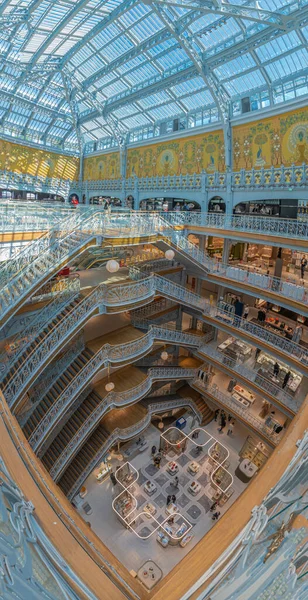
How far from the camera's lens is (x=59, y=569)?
1.81 m

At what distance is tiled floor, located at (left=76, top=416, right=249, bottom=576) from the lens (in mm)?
12266

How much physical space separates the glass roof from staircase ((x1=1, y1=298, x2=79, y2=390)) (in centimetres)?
1319

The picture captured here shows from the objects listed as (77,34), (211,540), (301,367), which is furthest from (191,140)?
(211,540)

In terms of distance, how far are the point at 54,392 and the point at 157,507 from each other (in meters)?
7.34

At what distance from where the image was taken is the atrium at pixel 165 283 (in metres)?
12.3

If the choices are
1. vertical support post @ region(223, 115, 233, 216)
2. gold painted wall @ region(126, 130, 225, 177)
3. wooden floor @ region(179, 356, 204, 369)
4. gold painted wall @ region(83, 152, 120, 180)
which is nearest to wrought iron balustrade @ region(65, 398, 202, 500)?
wooden floor @ region(179, 356, 204, 369)

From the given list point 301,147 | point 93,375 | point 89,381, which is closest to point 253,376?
point 93,375

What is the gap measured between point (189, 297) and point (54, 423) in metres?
9.60

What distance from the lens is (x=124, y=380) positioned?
55.2ft

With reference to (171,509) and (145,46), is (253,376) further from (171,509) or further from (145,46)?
(145,46)

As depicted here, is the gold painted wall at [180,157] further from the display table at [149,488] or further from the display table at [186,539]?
the display table at [186,539]

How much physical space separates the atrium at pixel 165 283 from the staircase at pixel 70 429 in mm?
89

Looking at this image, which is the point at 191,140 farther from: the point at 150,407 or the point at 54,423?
the point at 54,423

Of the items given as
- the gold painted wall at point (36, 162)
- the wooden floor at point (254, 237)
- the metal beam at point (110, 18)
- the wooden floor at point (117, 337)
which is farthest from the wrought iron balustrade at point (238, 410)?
the gold painted wall at point (36, 162)
